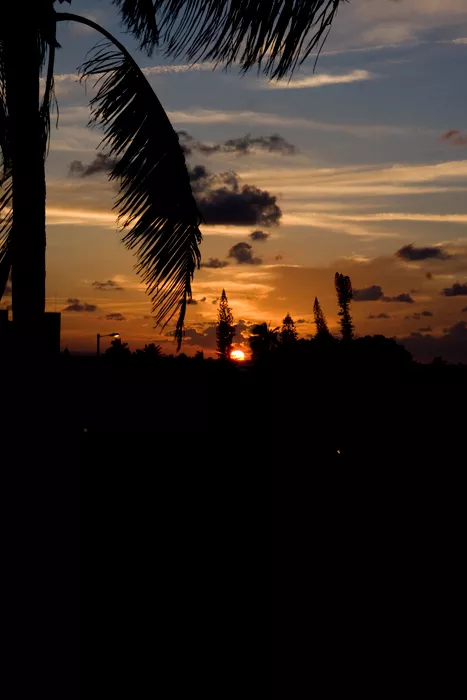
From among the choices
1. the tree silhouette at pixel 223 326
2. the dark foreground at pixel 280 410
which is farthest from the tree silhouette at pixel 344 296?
the dark foreground at pixel 280 410

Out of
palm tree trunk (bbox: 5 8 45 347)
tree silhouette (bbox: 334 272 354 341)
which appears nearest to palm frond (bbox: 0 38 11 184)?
palm tree trunk (bbox: 5 8 45 347)

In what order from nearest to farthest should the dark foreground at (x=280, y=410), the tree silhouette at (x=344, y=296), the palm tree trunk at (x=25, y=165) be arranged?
the dark foreground at (x=280, y=410) → the palm tree trunk at (x=25, y=165) → the tree silhouette at (x=344, y=296)

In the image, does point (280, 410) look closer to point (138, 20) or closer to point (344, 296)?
point (138, 20)

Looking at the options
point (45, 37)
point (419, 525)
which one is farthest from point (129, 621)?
point (45, 37)

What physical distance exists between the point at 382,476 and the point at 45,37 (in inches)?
214

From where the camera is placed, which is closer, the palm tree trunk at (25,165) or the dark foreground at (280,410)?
the dark foreground at (280,410)

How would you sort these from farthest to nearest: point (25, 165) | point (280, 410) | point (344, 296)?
1. point (344, 296)
2. point (280, 410)
3. point (25, 165)

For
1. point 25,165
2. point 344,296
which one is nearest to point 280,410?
point 25,165

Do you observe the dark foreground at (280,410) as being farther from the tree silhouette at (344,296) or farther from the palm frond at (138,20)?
the tree silhouette at (344,296)

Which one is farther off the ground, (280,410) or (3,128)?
(3,128)

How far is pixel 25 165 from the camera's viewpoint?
24.1 ft

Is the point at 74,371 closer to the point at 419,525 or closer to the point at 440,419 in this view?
the point at 419,525

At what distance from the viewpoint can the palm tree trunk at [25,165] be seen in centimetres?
731

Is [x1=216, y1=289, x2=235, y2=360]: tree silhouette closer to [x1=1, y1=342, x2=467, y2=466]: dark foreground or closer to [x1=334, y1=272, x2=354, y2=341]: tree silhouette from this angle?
[x1=334, y1=272, x2=354, y2=341]: tree silhouette
